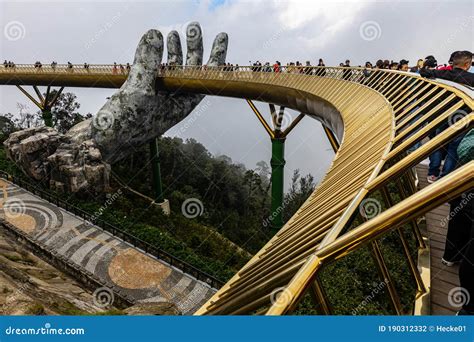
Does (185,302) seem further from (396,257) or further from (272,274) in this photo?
(272,274)

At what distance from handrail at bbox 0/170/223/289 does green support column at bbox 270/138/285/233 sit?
12.9 feet

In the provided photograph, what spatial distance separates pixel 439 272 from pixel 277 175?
11.5m

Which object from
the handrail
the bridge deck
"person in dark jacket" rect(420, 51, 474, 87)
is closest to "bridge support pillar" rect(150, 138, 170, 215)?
the handrail

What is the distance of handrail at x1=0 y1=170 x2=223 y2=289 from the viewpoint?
13727mm

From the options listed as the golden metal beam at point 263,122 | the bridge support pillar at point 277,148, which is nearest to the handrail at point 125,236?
the bridge support pillar at point 277,148

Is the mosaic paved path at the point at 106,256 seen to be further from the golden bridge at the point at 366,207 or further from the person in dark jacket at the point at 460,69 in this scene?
the person in dark jacket at the point at 460,69

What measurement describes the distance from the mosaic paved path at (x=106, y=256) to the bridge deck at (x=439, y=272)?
31.2 ft

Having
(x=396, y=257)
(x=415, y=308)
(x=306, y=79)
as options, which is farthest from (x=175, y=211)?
(x=415, y=308)

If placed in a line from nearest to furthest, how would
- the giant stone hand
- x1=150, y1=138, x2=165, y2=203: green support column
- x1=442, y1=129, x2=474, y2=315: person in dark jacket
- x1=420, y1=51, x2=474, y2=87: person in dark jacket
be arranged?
x1=442, y1=129, x2=474, y2=315: person in dark jacket → x1=420, y1=51, x2=474, y2=87: person in dark jacket → the giant stone hand → x1=150, y1=138, x2=165, y2=203: green support column

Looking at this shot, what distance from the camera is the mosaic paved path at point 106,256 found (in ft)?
41.0

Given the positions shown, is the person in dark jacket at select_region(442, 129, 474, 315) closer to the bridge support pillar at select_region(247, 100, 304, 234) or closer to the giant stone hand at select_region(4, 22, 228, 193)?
the bridge support pillar at select_region(247, 100, 304, 234)

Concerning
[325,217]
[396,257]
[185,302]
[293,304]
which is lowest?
[185,302]

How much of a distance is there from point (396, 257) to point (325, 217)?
7935 millimetres

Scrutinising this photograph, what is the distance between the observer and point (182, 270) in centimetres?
1406
